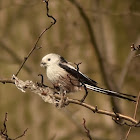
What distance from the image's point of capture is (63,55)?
7008 mm

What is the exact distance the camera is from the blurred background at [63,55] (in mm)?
6965

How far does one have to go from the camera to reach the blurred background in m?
6.96

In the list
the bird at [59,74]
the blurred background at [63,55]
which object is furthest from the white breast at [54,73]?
the blurred background at [63,55]

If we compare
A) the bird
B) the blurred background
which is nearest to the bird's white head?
the bird

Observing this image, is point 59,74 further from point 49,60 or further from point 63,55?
point 63,55

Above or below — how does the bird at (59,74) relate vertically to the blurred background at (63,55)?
below

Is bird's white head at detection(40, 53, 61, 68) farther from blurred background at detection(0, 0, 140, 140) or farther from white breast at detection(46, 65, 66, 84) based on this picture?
blurred background at detection(0, 0, 140, 140)

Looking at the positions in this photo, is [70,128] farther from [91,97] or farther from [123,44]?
[123,44]

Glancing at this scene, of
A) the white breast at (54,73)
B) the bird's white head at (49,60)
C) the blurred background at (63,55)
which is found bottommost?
the white breast at (54,73)

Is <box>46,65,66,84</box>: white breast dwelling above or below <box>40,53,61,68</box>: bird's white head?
below

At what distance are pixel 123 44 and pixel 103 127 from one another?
1.43m

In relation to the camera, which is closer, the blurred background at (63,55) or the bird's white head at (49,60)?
the bird's white head at (49,60)

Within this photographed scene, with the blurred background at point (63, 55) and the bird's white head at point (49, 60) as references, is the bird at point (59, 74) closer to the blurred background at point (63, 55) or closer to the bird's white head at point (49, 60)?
the bird's white head at point (49, 60)

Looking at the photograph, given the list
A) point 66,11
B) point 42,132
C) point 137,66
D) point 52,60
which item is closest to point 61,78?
point 52,60
